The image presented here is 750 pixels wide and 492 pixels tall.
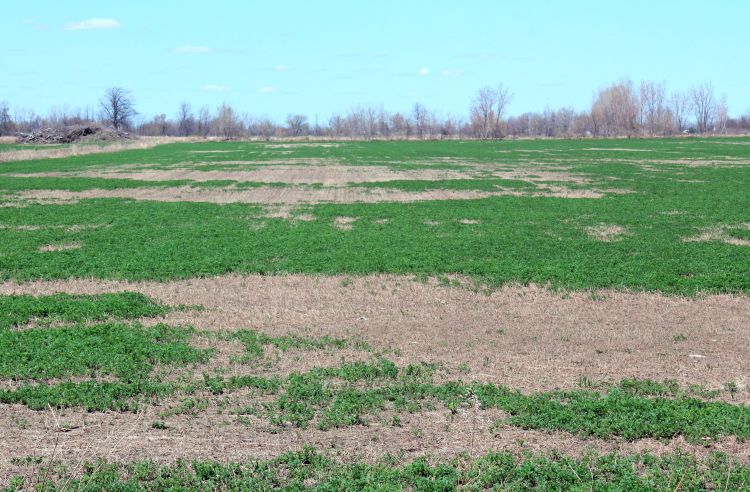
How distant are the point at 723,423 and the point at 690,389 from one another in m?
1.31

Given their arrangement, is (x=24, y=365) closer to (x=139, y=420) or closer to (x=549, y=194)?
(x=139, y=420)

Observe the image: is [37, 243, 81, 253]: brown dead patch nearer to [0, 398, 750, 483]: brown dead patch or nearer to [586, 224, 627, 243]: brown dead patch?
[0, 398, 750, 483]: brown dead patch

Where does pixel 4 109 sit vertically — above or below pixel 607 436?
above

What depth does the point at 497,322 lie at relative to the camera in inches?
516

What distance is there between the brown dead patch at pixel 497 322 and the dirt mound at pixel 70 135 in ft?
384

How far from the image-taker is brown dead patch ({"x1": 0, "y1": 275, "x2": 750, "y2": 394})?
10695mm

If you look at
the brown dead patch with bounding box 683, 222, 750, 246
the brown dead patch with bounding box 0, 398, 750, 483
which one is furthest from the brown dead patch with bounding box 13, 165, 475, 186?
the brown dead patch with bounding box 0, 398, 750, 483

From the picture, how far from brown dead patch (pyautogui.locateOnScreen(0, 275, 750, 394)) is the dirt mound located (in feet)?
384

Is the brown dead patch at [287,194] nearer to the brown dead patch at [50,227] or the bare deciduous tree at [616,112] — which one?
the brown dead patch at [50,227]

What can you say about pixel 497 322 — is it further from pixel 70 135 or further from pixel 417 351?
pixel 70 135

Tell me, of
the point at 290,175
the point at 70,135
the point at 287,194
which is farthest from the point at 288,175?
the point at 70,135

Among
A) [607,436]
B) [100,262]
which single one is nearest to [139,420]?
[607,436]

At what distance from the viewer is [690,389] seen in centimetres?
966

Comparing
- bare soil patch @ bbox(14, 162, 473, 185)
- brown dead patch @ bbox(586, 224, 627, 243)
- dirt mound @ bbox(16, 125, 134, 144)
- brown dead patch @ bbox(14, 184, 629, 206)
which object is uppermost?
dirt mound @ bbox(16, 125, 134, 144)
